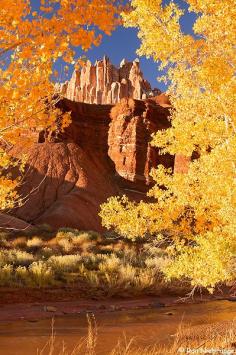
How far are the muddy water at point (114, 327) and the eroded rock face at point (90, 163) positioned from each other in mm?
24625

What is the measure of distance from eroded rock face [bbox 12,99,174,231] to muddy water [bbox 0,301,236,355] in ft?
80.8

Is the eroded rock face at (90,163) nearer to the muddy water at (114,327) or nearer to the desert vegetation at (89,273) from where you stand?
the desert vegetation at (89,273)

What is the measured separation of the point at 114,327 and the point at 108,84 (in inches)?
4396

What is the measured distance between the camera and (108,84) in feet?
398

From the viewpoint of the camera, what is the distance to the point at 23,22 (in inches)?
228

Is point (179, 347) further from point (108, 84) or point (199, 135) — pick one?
point (108, 84)

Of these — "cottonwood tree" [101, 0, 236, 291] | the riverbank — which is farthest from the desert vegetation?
→ "cottonwood tree" [101, 0, 236, 291]

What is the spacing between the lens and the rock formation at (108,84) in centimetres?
11531

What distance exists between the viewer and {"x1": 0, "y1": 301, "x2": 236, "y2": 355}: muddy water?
10.5 meters

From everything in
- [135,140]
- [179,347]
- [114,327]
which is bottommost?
[114,327]

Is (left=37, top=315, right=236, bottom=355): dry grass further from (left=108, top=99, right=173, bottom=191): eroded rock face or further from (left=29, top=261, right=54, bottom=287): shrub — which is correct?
(left=108, top=99, right=173, bottom=191): eroded rock face

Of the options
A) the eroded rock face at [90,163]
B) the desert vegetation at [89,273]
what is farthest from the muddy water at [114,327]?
the eroded rock face at [90,163]

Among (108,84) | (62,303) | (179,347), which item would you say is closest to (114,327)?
(62,303)

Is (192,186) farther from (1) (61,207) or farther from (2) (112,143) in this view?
(2) (112,143)
